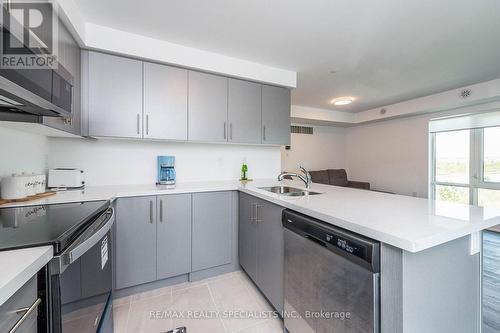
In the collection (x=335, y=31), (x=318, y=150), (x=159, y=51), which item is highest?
(x=335, y=31)

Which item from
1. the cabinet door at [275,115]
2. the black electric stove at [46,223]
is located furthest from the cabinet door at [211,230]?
the cabinet door at [275,115]

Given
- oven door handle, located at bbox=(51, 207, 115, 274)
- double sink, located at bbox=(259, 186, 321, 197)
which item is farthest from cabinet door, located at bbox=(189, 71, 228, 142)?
oven door handle, located at bbox=(51, 207, 115, 274)

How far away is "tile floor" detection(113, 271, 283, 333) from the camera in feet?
4.77

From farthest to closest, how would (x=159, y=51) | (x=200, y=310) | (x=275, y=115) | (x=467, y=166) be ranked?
(x=467, y=166)
(x=275, y=115)
(x=159, y=51)
(x=200, y=310)

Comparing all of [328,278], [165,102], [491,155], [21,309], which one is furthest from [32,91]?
[491,155]

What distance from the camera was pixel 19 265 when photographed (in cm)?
53

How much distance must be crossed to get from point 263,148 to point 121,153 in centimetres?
174

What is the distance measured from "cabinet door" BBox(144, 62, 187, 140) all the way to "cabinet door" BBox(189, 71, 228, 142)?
0.08 metres

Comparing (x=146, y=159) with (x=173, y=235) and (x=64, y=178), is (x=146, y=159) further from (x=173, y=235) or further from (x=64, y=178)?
(x=173, y=235)

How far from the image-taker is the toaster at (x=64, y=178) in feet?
5.69

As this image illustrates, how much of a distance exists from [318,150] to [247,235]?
408cm

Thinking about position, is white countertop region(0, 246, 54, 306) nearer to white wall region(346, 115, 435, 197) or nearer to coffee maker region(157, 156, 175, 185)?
coffee maker region(157, 156, 175, 185)

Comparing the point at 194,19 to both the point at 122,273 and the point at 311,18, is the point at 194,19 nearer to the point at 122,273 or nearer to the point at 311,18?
the point at 311,18

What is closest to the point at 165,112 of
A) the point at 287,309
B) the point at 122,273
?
the point at 122,273
